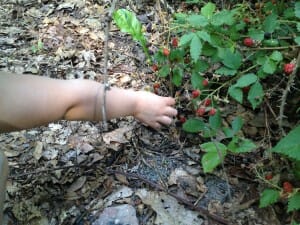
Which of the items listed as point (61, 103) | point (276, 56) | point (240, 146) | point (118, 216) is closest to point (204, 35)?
point (276, 56)

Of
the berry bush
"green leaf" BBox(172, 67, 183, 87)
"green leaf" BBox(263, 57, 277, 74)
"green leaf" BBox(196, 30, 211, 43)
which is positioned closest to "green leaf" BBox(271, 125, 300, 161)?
the berry bush

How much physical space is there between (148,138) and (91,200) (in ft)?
1.23

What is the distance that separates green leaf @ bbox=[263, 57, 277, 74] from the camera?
1.56 metres

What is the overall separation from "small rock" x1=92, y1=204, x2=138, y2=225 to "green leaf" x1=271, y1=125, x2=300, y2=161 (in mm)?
562

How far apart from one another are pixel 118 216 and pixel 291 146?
657 mm

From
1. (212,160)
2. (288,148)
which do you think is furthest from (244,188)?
(288,148)

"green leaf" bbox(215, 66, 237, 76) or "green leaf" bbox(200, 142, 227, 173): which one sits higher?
"green leaf" bbox(215, 66, 237, 76)

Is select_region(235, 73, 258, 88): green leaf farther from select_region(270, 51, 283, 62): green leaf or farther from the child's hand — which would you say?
the child's hand

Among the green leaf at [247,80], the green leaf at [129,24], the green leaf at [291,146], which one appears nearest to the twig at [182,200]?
the green leaf at [291,146]

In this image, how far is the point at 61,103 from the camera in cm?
153

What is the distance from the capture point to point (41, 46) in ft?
8.12

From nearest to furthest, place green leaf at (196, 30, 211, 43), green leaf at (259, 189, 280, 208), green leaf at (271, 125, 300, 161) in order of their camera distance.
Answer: green leaf at (271, 125, 300, 161)
green leaf at (259, 189, 280, 208)
green leaf at (196, 30, 211, 43)

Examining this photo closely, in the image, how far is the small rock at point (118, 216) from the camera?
5.26ft

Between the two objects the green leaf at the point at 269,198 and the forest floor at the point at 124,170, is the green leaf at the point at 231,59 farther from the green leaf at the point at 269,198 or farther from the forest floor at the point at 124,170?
the green leaf at the point at 269,198
